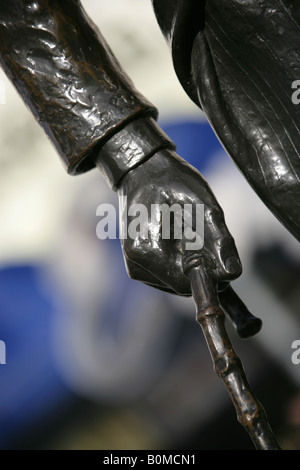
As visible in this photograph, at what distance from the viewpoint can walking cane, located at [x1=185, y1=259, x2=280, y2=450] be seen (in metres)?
0.56

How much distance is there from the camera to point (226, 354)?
1.94 feet

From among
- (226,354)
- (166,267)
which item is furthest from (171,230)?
(226,354)

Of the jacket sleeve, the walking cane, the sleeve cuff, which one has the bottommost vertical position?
the walking cane

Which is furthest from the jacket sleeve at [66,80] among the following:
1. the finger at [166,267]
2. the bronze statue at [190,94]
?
the finger at [166,267]

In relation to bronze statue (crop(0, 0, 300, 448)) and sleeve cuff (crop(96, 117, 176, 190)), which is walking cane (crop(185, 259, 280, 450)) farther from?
sleeve cuff (crop(96, 117, 176, 190))

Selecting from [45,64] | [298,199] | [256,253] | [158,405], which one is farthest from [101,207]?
[298,199]

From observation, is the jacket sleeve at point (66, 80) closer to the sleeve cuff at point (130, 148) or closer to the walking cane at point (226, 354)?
the sleeve cuff at point (130, 148)

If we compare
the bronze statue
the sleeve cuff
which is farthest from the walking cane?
the sleeve cuff

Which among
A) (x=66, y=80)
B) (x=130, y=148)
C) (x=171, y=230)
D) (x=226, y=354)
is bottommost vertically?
(x=226, y=354)

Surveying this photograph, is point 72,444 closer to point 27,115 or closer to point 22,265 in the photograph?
point 22,265

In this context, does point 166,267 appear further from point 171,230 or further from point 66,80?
point 66,80

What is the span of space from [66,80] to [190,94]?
0.52ft

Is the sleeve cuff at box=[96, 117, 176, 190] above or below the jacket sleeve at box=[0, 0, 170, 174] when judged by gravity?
below

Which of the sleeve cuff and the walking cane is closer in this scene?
the walking cane
